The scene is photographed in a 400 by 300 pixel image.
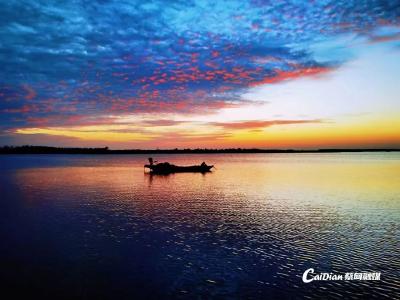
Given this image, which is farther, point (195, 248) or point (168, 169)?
point (168, 169)

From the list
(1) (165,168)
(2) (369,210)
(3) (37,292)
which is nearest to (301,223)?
(2) (369,210)

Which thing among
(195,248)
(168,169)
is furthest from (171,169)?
(195,248)

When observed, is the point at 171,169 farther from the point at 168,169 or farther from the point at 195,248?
the point at 195,248

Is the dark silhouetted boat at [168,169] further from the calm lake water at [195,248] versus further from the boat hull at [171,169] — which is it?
the calm lake water at [195,248]

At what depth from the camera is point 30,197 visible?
41.3m

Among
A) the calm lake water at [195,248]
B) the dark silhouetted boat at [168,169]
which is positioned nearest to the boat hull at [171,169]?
the dark silhouetted boat at [168,169]

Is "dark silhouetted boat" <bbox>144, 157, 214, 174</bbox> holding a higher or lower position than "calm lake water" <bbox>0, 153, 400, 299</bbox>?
higher

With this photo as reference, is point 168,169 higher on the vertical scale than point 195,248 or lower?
higher

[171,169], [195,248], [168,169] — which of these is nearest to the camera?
[195,248]

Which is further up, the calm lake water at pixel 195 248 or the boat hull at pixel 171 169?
the boat hull at pixel 171 169

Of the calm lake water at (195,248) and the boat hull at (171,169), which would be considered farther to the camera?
the boat hull at (171,169)

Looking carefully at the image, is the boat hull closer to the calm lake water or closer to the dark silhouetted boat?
the dark silhouetted boat

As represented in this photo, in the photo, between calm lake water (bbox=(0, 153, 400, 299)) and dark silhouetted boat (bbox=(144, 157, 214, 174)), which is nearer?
calm lake water (bbox=(0, 153, 400, 299))

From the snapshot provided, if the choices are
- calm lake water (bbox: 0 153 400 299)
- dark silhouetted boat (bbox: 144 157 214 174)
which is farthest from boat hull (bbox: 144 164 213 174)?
calm lake water (bbox: 0 153 400 299)
